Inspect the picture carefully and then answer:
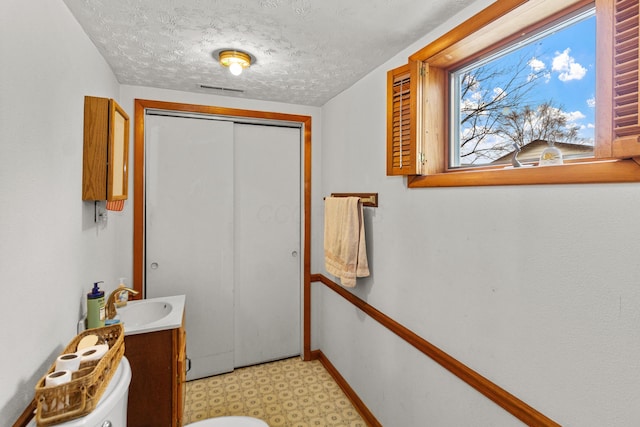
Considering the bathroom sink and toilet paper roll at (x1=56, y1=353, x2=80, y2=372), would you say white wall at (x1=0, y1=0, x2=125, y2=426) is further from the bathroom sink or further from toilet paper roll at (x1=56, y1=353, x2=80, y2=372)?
the bathroom sink

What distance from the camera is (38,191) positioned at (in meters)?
1.09

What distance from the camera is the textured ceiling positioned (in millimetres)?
1304

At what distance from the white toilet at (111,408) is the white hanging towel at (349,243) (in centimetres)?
124

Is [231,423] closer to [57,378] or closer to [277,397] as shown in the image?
[57,378]

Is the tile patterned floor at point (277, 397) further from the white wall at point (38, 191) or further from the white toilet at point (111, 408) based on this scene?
the white wall at point (38, 191)

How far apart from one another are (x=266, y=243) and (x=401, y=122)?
157 centimetres

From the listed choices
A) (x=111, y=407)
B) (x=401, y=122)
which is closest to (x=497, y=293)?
(x=401, y=122)

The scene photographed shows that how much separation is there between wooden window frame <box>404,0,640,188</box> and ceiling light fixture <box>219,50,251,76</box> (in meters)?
0.89

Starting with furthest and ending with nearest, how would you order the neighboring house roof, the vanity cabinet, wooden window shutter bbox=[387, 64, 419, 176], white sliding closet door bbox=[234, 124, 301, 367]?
white sliding closet door bbox=[234, 124, 301, 367], the vanity cabinet, wooden window shutter bbox=[387, 64, 419, 176], the neighboring house roof

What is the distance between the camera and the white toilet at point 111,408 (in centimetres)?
93

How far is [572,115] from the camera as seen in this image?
1064 millimetres

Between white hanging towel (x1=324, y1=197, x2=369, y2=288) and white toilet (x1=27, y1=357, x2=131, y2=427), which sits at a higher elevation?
white hanging towel (x1=324, y1=197, x2=369, y2=288)

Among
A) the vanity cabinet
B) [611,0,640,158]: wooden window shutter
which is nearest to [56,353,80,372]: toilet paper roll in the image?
the vanity cabinet

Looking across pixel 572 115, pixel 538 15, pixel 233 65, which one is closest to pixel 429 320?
pixel 572 115
